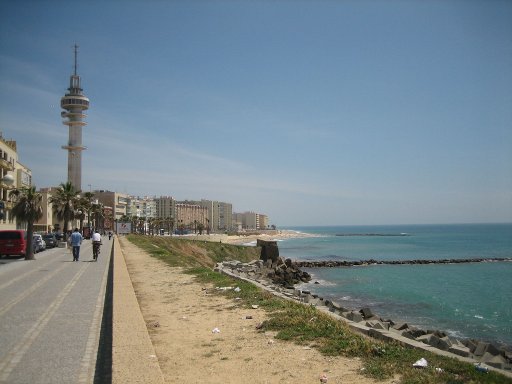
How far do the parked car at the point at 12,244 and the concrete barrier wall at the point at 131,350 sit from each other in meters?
21.0

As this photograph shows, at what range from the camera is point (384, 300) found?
3092 centimetres

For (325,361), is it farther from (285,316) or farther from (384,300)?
(384,300)

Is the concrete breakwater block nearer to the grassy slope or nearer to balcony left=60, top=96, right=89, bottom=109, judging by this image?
the grassy slope

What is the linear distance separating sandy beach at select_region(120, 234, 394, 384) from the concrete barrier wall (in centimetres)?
34

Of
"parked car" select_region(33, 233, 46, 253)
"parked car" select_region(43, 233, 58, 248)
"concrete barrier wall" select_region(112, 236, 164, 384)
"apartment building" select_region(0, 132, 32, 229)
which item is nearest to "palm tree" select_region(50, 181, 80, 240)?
"apartment building" select_region(0, 132, 32, 229)

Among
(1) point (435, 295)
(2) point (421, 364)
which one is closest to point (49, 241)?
(1) point (435, 295)

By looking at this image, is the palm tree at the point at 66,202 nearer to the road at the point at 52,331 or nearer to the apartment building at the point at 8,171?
the apartment building at the point at 8,171

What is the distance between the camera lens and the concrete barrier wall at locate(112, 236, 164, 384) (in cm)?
535

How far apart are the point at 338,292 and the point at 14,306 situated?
88.0 ft

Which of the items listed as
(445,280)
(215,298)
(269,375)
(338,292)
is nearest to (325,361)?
(269,375)

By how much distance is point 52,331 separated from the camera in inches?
333

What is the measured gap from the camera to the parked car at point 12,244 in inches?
1087

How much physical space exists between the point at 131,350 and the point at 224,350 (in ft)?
5.24

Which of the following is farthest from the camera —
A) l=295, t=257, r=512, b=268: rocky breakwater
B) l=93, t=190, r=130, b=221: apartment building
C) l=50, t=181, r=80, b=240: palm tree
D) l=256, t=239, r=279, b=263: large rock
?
l=93, t=190, r=130, b=221: apartment building
